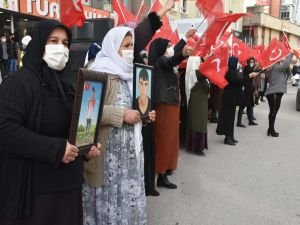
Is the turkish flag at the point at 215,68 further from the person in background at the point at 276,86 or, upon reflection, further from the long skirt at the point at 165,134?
the person in background at the point at 276,86

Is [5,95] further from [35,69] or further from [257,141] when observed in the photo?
[257,141]

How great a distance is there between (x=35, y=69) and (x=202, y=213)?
265cm

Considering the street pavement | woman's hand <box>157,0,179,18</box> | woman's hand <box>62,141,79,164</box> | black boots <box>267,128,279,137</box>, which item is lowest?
black boots <box>267,128,279,137</box>

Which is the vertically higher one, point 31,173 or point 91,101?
point 91,101

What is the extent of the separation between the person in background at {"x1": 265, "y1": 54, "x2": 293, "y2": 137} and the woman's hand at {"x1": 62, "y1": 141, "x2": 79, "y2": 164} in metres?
6.71

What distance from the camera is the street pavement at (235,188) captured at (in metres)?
3.98

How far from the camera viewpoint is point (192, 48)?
13.8 ft

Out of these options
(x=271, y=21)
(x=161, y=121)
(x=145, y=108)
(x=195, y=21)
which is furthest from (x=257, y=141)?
(x=271, y=21)

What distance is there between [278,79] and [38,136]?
6.96m

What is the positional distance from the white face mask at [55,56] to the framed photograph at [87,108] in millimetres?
182

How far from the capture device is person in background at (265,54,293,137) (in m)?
8.01

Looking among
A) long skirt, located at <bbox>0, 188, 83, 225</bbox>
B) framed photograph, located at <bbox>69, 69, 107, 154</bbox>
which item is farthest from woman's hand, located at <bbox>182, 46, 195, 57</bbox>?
long skirt, located at <bbox>0, 188, 83, 225</bbox>

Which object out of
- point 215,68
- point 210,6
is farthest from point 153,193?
point 215,68

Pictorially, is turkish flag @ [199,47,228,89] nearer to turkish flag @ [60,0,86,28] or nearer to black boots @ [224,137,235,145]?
black boots @ [224,137,235,145]
